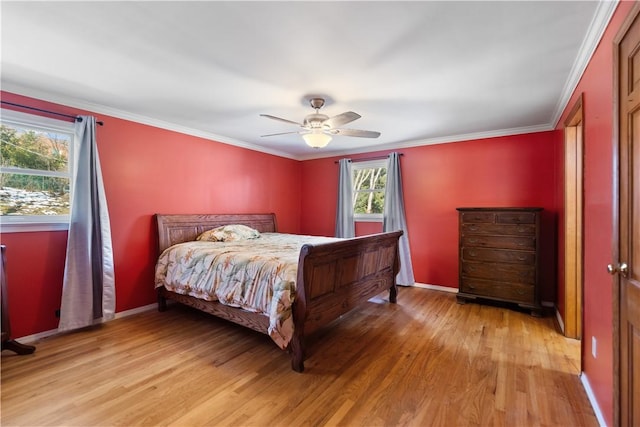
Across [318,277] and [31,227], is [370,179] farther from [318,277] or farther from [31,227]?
[31,227]

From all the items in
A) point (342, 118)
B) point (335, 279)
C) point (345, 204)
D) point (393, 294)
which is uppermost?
point (342, 118)

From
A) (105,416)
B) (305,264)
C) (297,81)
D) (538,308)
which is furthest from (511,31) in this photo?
(105,416)

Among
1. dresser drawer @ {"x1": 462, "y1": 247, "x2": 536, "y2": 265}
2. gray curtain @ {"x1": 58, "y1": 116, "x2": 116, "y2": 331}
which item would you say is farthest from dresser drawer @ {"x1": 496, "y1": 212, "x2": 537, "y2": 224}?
gray curtain @ {"x1": 58, "y1": 116, "x2": 116, "y2": 331}

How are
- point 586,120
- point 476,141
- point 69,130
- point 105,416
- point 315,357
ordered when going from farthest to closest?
point 476,141 < point 69,130 < point 315,357 < point 586,120 < point 105,416

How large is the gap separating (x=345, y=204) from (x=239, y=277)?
2.97 meters

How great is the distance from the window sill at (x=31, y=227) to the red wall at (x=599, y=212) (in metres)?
4.44

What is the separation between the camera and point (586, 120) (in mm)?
2125

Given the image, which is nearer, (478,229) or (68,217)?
(68,217)

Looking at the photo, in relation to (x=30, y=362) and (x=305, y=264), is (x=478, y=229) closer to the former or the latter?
(x=305, y=264)

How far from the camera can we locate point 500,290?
3.68 metres

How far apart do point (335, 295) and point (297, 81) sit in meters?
2.00

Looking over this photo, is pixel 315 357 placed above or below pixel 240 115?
below

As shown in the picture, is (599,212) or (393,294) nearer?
(599,212)

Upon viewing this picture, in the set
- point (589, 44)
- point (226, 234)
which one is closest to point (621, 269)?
point (589, 44)
